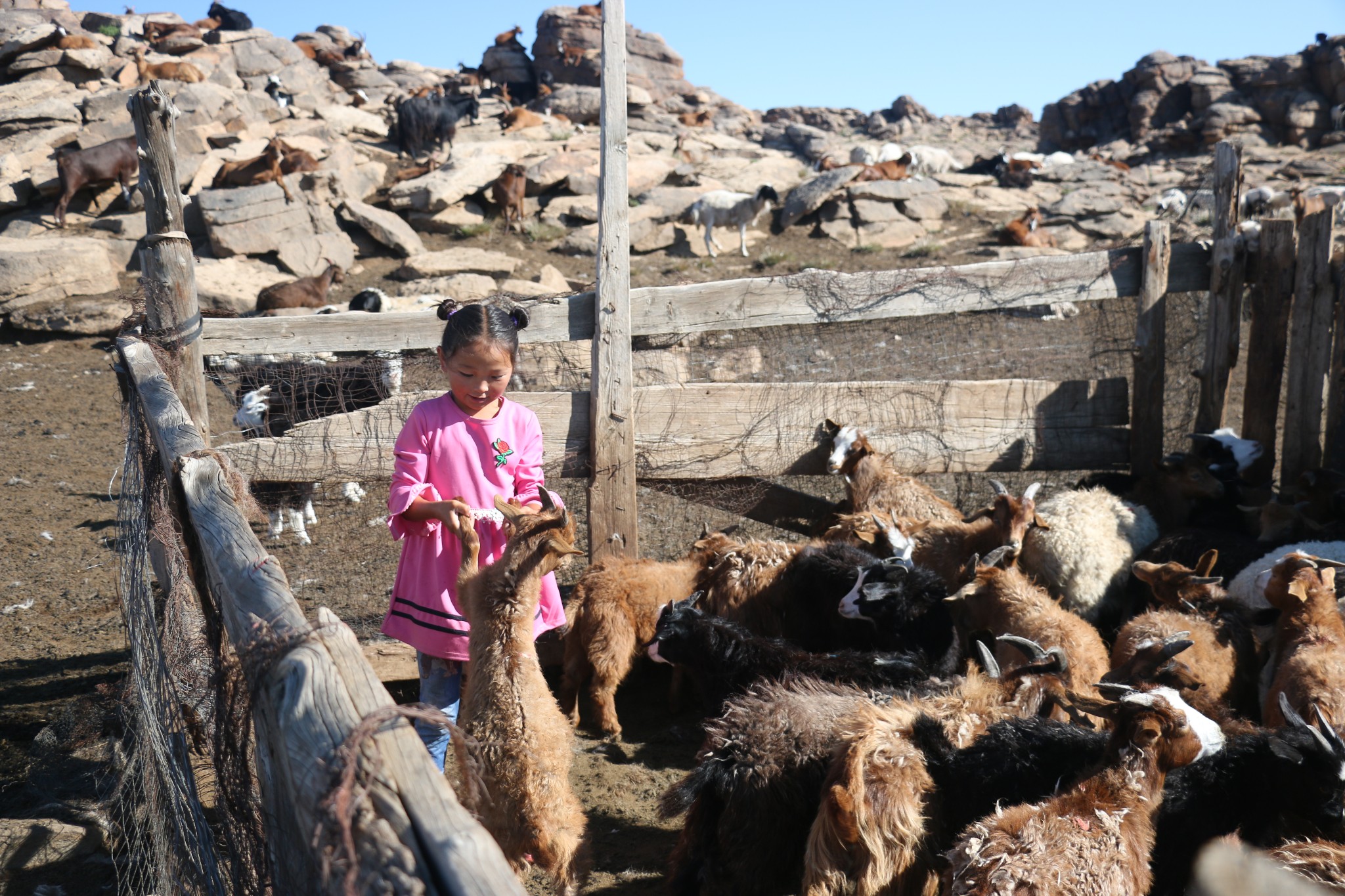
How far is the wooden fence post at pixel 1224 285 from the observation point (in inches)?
227

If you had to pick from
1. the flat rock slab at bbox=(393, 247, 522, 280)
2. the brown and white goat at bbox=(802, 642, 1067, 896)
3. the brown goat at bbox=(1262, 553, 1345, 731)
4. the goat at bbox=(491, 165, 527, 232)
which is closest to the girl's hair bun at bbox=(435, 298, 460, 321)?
the brown and white goat at bbox=(802, 642, 1067, 896)

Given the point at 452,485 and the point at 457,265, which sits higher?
the point at 457,265

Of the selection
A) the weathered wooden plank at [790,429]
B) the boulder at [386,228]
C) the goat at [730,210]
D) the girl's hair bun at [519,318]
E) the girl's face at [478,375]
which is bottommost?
the weathered wooden plank at [790,429]

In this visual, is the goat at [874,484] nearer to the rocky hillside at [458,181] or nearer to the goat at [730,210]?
the rocky hillside at [458,181]

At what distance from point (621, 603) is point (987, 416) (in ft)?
8.88

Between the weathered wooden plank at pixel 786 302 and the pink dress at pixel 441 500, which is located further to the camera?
the weathered wooden plank at pixel 786 302

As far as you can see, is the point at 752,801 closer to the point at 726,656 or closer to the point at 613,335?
the point at 726,656

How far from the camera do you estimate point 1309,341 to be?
574cm

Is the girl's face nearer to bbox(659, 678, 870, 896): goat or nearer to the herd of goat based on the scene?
the herd of goat

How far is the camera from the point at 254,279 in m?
15.9

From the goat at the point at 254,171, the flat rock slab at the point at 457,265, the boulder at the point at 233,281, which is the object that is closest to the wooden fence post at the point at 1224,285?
the flat rock slab at the point at 457,265

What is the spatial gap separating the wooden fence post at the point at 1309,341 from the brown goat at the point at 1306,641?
72.6 inches

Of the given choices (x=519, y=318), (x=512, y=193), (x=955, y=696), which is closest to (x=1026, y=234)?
(x=512, y=193)

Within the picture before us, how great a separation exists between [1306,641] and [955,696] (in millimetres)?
1889
